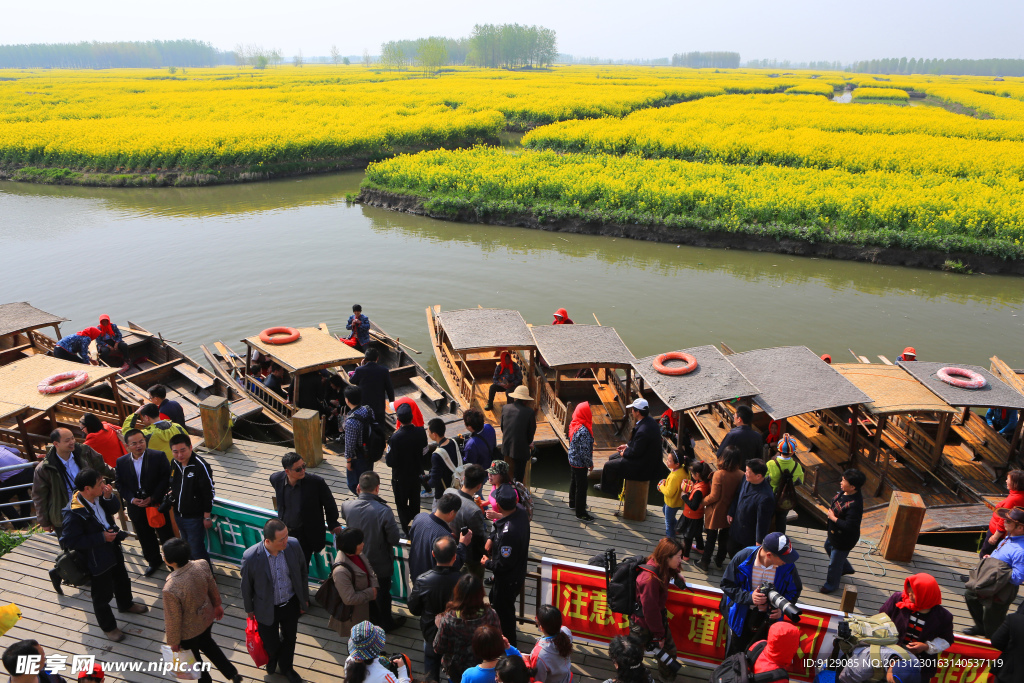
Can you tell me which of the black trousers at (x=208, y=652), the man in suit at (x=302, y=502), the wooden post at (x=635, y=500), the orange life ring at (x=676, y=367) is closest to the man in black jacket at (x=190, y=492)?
the man in suit at (x=302, y=502)

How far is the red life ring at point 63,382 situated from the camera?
880cm

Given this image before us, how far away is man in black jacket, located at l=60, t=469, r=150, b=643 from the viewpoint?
569cm

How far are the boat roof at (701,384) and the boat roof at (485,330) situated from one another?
2351 millimetres

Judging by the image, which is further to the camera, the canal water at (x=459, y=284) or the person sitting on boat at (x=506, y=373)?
the canal water at (x=459, y=284)

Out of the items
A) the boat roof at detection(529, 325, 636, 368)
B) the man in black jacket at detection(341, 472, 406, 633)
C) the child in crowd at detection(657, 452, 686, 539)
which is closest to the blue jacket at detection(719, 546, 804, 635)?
the child in crowd at detection(657, 452, 686, 539)

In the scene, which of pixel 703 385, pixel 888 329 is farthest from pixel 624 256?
pixel 703 385

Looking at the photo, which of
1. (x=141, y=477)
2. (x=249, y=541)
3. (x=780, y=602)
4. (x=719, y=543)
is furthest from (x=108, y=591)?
(x=719, y=543)

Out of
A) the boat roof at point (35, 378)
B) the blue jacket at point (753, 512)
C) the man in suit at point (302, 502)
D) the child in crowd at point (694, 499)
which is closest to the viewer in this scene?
the man in suit at point (302, 502)

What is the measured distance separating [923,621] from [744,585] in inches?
52.6

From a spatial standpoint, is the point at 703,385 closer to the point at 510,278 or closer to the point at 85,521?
the point at 85,521

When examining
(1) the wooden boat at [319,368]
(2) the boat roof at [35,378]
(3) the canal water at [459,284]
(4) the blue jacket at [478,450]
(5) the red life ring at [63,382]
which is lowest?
(3) the canal water at [459,284]

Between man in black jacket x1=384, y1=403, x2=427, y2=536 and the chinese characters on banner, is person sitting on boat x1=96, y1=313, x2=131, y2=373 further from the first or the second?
the chinese characters on banner

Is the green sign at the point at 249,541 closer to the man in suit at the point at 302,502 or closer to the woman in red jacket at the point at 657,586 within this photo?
the man in suit at the point at 302,502

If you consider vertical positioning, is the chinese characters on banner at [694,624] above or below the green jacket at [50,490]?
below
